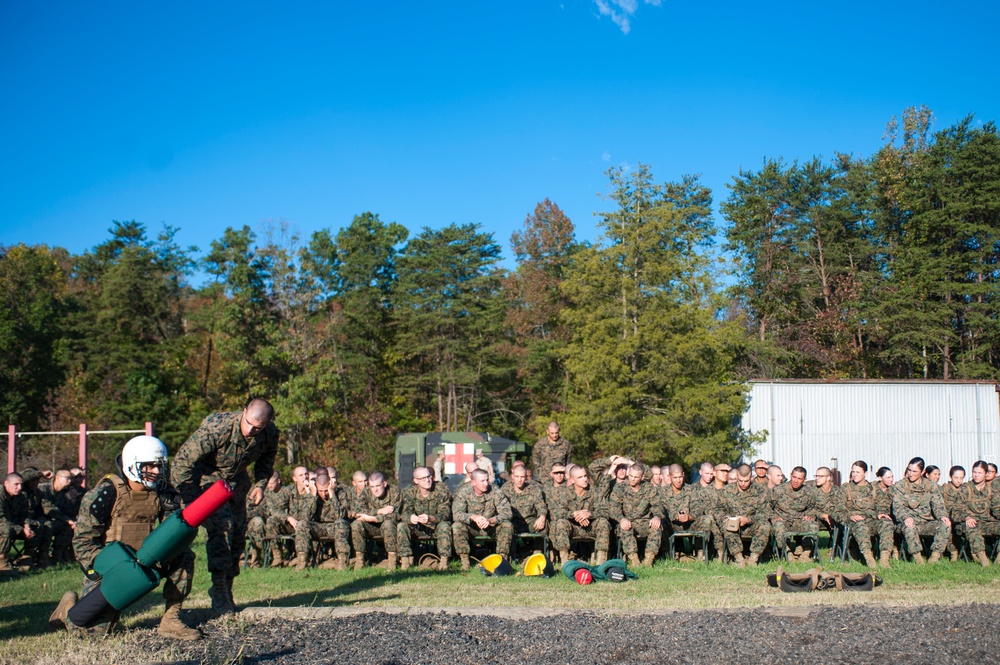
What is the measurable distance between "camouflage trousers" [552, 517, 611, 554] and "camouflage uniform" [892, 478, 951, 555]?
3.96m

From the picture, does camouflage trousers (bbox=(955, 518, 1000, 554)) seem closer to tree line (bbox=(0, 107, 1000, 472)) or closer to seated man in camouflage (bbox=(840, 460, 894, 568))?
seated man in camouflage (bbox=(840, 460, 894, 568))

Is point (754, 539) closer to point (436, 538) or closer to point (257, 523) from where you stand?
point (436, 538)

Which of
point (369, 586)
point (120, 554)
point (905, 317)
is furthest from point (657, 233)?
point (120, 554)

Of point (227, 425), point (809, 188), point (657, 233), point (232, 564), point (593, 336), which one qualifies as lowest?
point (232, 564)

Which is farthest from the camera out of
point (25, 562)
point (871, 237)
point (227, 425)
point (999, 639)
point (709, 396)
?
point (871, 237)

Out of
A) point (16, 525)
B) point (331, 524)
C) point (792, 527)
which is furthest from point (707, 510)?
point (16, 525)

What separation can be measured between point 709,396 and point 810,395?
311cm

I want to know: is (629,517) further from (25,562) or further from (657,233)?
(657,233)

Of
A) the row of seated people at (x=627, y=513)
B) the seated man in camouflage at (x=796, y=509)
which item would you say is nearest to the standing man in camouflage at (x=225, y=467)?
the row of seated people at (x=627, y=513)

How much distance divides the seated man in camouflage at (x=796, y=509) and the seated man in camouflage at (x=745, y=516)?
0.16 meters

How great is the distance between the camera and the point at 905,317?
3366cm

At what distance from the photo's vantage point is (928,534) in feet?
37.7

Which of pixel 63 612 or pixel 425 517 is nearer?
pixel 63 612

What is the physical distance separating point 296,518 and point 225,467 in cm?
505
